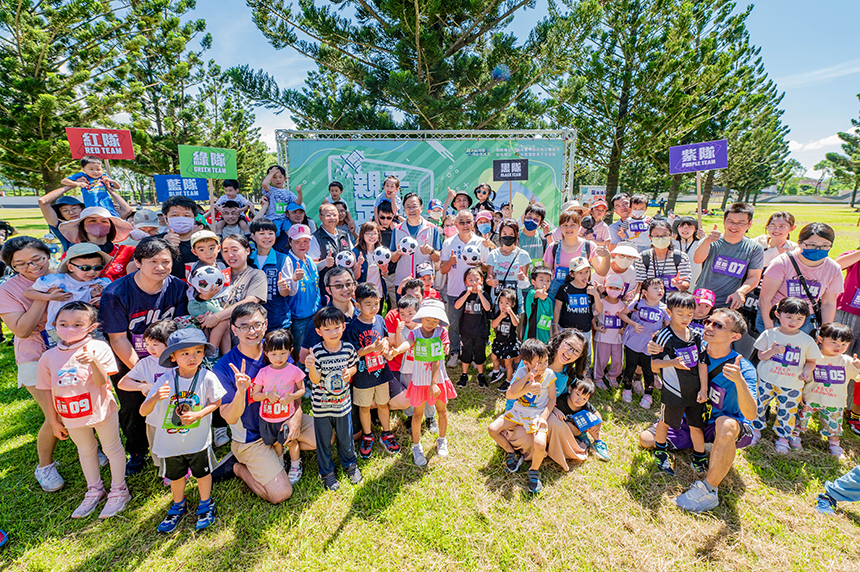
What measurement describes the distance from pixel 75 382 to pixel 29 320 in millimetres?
925

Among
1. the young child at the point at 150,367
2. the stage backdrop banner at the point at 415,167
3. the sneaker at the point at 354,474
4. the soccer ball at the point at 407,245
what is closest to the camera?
the young child at the point at 150,367

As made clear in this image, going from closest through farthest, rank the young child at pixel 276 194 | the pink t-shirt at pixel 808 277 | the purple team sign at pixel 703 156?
the pink t-shirt at pixel 808 277 < the purple team sign at pixel 703 156 < the young child at pixel 276 194

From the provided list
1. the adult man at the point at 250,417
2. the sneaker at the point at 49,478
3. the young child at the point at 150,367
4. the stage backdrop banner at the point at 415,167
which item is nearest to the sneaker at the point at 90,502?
the sneaker at the point at 49,478

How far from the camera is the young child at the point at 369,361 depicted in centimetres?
327

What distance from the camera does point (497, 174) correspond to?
6.83 m

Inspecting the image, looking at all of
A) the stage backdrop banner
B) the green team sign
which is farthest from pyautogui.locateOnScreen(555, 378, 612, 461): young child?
the green team sign

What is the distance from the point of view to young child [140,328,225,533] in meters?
2.58

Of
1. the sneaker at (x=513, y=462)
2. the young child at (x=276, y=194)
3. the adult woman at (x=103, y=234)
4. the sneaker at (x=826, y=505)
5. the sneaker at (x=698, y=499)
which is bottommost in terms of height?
the sneaker at (x=826, y=505)

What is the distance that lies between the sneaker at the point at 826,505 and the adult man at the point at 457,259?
3.45 metres

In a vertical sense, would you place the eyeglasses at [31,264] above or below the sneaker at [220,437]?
above

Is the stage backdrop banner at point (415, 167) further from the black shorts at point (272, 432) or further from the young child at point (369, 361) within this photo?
the black shorts at point (272, 432)

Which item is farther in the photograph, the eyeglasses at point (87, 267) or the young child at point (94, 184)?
the young child at point (94, 184)

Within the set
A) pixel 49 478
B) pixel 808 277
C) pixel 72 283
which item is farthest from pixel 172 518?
pixel 808 277

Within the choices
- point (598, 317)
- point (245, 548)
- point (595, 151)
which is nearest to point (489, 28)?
point (595, 151)
